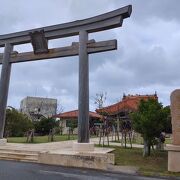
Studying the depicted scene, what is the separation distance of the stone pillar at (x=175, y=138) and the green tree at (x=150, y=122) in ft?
6.12

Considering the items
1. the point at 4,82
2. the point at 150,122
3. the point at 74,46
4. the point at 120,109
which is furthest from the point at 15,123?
the point at 150,122

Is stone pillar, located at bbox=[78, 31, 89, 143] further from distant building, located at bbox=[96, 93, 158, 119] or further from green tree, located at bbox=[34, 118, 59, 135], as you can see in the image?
green tree, located at bbox=[34, 118, 59, 135]

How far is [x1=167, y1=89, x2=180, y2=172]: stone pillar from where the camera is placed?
844 centimetres

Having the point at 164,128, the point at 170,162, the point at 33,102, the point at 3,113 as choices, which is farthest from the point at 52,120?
the point at 33,102

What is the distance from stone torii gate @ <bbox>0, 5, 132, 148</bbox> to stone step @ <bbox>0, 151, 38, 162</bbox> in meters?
2.22

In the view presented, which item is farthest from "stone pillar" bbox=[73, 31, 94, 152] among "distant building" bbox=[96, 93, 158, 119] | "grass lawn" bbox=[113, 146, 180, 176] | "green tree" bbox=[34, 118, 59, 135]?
"green tree" bbox=[34, 118, 59, 135]

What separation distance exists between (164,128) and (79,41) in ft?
18.5

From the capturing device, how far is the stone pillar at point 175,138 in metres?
8.44

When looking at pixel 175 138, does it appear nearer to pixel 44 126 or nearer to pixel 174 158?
pixel 174 158

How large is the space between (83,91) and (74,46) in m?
2.58

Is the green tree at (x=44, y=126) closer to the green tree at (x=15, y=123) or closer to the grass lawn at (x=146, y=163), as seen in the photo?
the green tree at (x=15, y=123)

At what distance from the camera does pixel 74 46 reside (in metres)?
13.3

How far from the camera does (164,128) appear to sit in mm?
11016

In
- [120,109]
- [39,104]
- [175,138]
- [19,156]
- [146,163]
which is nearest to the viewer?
[175,138]
